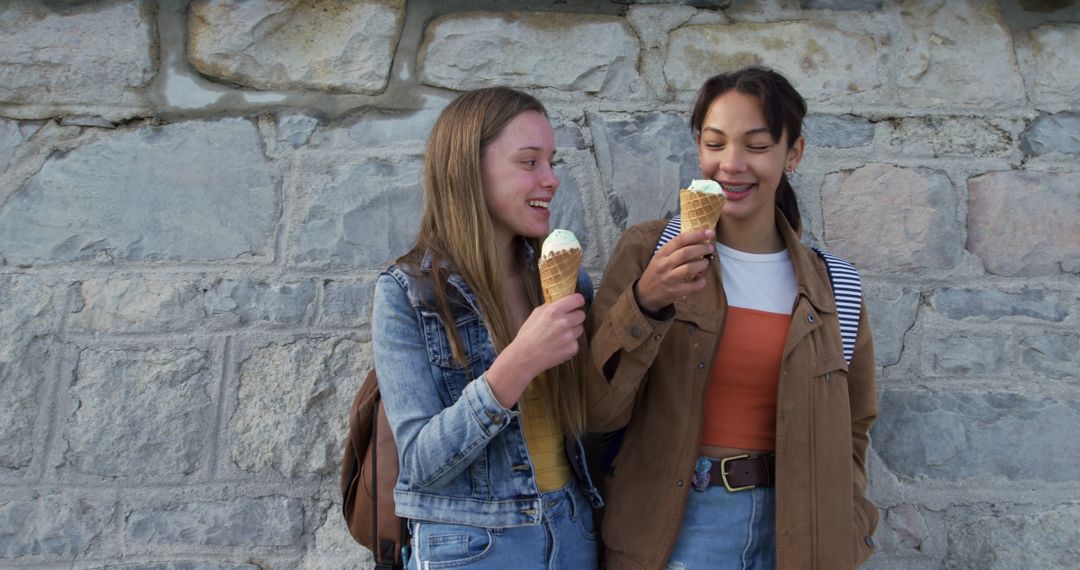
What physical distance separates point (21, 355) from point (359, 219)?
1.15 meters

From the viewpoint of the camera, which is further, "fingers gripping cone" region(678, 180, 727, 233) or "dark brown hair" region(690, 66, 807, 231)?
"dark brown hair" region(690, 66, 807, 231)

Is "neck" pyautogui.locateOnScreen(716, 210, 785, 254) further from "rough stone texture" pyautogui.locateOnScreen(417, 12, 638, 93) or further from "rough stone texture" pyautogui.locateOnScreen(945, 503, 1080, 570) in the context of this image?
"rough stone texture" pyautogui.locateOnScreen(945, 503, 1080, 570)

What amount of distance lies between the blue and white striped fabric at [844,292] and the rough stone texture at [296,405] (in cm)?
108

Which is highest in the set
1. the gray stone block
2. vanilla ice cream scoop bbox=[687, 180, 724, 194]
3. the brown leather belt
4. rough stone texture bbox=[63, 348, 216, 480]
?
vanilla ice cream scoop bbox=[687, 180, 724, 194]

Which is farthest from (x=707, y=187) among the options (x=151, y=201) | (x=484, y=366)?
(x=151, y=201)

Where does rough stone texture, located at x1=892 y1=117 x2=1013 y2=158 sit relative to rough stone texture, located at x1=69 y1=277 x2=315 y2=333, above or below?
above

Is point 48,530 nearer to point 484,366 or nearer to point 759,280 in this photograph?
point 484,366

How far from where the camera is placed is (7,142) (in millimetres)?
2541

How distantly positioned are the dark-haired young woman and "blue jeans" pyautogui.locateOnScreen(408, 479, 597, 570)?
0.55ft

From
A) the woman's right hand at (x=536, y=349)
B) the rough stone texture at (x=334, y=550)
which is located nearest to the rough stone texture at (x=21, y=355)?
the rough stone texture at (x=334, y=550)

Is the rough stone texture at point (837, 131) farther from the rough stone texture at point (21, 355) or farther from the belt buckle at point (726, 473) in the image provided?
the rough stone texture at point (21, 355)

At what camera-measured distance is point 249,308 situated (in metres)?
2.53

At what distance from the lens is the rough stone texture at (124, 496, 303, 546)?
2.46 m

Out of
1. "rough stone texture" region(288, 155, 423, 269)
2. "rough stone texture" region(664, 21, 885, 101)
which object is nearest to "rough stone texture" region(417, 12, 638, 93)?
"rough stone texture" region(664, 21, 885, 101)
